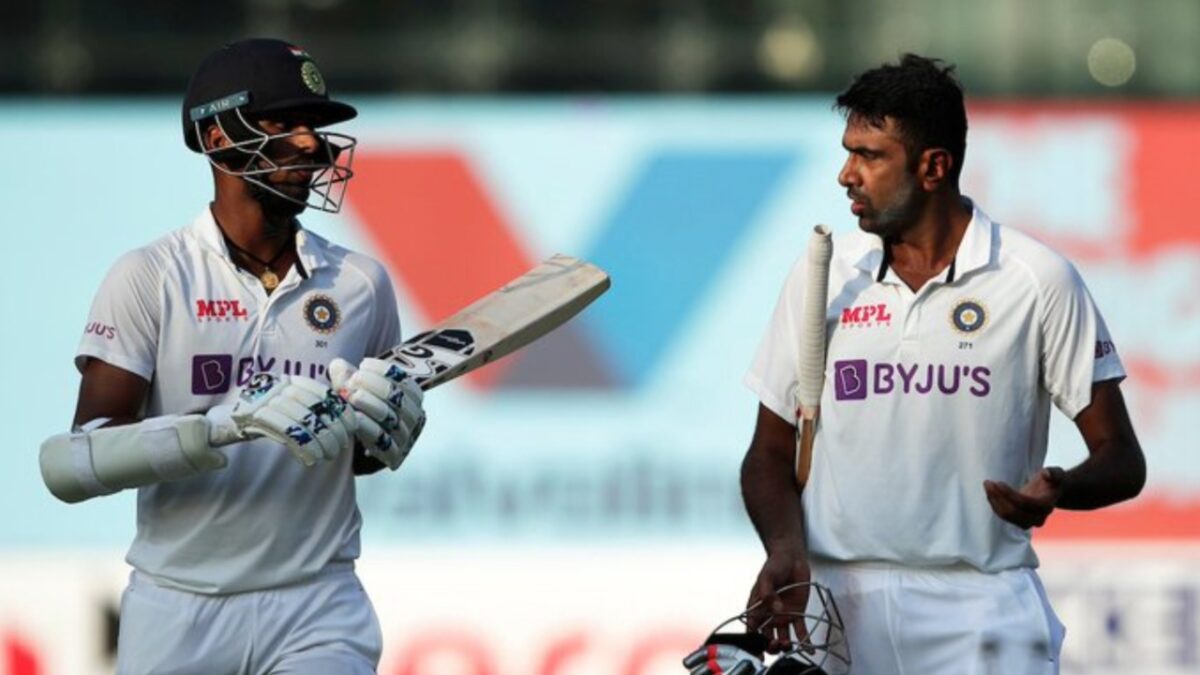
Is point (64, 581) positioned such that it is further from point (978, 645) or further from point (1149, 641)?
point (978, 645)

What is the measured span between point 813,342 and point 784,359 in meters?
0.11

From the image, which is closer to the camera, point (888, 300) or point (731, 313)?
point (888, 300)

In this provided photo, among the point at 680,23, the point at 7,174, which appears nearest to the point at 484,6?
the point at 680,23

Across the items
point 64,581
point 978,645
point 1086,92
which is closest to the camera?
point 978,645

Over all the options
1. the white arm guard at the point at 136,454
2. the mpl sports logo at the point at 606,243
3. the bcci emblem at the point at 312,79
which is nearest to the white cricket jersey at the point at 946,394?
the bcci emblem at the point at 312,79

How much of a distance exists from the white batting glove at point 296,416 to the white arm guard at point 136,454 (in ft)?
0.13

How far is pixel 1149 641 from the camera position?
9.15 metres

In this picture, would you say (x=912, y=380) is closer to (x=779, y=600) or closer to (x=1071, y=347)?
(x=1071, y=347)

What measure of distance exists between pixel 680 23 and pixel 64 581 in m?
3.56

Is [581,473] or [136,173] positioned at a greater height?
[136,173]

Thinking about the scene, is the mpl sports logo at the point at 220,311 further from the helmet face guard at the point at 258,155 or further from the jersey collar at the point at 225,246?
the helmet face guard at the point at 258,155

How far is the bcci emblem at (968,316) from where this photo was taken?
4535 mm

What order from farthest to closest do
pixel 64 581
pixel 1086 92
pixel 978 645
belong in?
1. pixel 1086 92
2. pixel 64 581
3. pixel 978 645

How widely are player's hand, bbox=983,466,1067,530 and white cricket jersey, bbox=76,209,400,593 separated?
1.11 metres
